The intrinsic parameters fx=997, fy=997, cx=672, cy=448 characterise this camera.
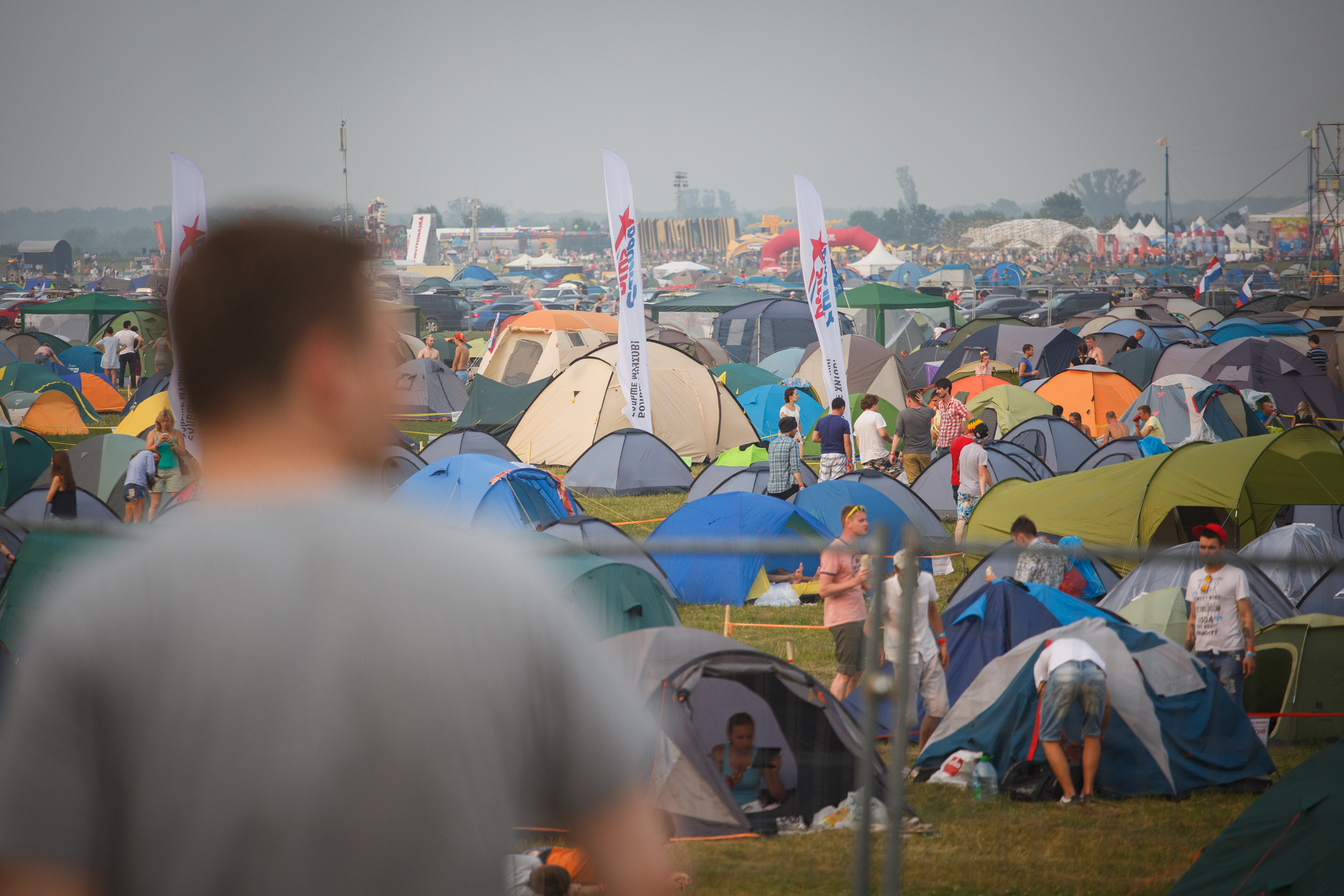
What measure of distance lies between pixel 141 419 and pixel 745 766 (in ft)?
48.9

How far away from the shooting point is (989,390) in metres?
17.3

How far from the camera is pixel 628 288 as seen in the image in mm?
14758

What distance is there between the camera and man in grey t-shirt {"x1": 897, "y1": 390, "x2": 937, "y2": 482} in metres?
13.5

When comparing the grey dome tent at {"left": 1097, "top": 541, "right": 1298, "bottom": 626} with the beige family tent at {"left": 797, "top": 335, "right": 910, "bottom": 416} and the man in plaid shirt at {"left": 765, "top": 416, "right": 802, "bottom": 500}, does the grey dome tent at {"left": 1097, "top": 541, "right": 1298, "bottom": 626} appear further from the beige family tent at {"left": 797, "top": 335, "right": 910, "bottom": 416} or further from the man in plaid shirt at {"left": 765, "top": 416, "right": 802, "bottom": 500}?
the beige family tent at {"left": 797, "top": 335, "right": 910, "bottom": 416}

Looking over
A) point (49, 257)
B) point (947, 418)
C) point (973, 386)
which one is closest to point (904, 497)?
point (947, 418)

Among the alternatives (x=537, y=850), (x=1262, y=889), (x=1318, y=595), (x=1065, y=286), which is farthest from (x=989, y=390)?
(x=1065, y=286)

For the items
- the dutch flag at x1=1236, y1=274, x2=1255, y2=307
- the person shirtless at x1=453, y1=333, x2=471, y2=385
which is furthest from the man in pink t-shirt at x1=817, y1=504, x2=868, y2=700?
the dutch flag at x1=1236, y1=274, x2=1255, y2=307

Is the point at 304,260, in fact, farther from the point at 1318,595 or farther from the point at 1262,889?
the point at 1318,595

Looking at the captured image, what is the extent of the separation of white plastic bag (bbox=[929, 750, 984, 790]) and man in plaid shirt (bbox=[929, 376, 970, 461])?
31.2 feet

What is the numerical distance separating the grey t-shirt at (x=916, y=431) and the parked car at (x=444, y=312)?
25401 mm

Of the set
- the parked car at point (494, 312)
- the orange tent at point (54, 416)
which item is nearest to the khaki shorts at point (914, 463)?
the orange tent at point (54, 416)

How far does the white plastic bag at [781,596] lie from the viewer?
802 cm

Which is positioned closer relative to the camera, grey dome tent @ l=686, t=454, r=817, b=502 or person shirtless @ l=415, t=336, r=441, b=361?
grey dome tent @ l=686, t=454, r=817, b=502

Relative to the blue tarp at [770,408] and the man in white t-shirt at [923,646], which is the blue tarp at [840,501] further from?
the blue tarp at [770,408]
